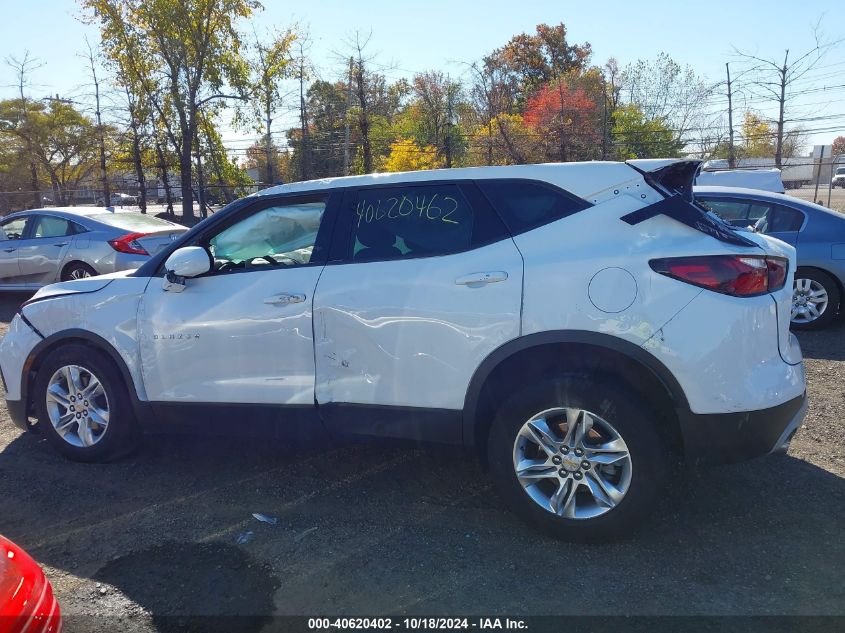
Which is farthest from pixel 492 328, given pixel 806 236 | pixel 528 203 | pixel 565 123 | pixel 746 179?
pixel 565 123

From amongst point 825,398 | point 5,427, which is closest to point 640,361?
point 825,398

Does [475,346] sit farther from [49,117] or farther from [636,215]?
[49,117]

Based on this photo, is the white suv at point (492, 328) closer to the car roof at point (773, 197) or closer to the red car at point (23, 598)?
the red car at point (23, 598)

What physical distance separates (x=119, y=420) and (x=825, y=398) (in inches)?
201

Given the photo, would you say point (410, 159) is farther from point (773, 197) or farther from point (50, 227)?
point (773, 197)

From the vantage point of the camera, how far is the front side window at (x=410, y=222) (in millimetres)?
3654

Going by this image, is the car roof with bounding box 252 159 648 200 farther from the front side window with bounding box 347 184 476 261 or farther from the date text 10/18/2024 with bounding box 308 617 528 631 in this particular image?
the date text 10/18/2024 with bounding box 308 617 528 631

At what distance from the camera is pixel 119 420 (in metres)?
4.41

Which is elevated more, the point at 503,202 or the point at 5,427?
the point at 503,202

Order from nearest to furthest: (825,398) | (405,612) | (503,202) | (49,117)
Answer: (405,612)
(503,202)
(825,398)
(49,117)

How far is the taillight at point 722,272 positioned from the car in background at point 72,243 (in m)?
8.49

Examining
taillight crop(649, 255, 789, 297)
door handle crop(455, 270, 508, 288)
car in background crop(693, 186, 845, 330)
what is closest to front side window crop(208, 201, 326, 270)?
door handle crop(455, 270, 508, 288)

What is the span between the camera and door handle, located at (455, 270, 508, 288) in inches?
134

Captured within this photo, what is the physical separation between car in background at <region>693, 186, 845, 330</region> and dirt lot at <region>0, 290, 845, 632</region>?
3.29 meters
